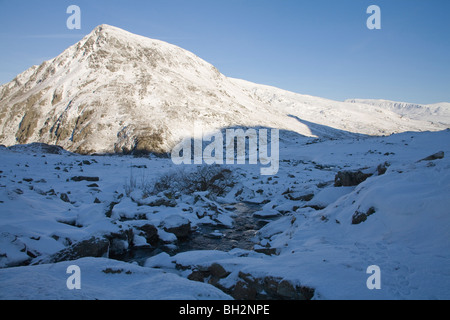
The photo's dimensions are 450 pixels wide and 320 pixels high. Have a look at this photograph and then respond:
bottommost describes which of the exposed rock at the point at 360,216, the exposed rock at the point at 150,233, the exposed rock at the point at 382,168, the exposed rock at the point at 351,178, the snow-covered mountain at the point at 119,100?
the exposed rock at the point at 150,233

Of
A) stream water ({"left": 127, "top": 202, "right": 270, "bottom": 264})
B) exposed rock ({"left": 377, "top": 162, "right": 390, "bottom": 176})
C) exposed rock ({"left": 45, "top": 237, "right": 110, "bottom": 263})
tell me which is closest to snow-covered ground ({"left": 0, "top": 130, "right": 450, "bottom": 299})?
exposed rock ({"left": 45, "top": 237, "right": 110, "bottom": 263})

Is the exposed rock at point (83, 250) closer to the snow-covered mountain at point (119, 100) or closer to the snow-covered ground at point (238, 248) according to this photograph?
the snow-covered ground at point (238, 248)

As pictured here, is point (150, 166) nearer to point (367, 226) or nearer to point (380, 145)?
point (367, 226)

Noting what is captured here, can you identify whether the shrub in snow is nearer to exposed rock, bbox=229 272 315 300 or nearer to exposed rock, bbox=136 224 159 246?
exposed rock, bbox=136 224 159 246

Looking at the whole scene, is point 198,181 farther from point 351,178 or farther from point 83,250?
point 83,250

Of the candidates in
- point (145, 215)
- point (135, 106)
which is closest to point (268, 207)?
point (145, 215)

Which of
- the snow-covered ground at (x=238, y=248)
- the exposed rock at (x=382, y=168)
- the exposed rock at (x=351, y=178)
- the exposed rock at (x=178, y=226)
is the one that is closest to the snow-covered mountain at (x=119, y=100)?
the snow-covered ground at (x=238, y=248)

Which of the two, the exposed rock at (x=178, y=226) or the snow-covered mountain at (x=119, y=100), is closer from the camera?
the exposed rock at (x=178, y=226)

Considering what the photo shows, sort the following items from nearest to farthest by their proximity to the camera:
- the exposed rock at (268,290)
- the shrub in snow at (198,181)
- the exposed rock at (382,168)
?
the exposed rock at (268,290) < the exposed rock at (382,168) < the shrub in snow at (198,181)

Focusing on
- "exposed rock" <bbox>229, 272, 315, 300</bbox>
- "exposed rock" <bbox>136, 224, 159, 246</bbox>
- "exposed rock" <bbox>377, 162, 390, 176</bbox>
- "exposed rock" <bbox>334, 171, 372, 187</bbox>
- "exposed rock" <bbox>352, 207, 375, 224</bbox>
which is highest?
"exposed rock" <bbox>377, 162, 390, 176</bbox>
